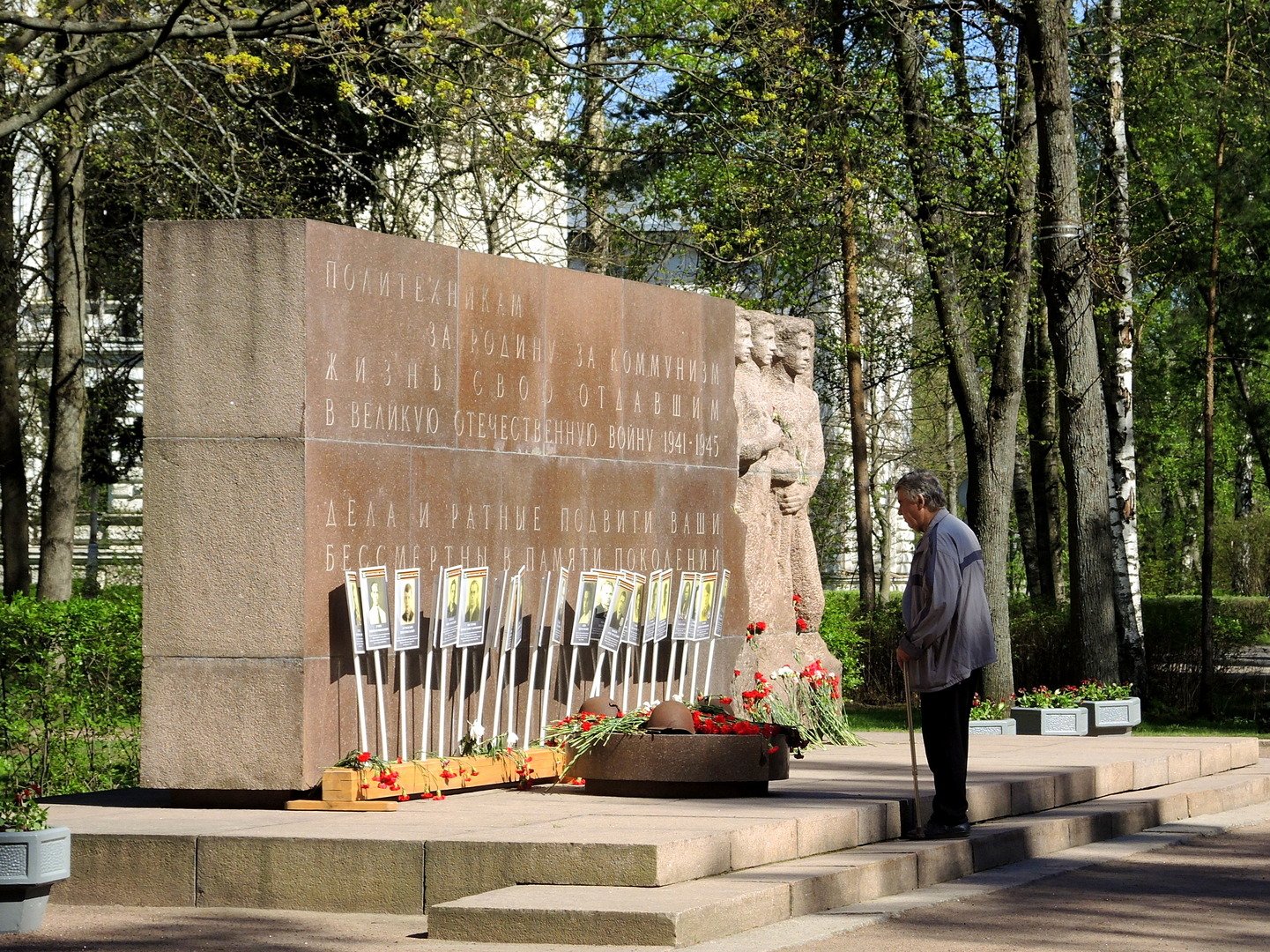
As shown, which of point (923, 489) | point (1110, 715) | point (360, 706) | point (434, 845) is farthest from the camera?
point (1110, 715)

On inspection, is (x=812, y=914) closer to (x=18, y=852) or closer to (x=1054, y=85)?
(x=18, y=852)

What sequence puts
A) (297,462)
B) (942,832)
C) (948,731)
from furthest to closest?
(297,462) → (942,832) → (948,731)

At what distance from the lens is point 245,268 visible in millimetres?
10023

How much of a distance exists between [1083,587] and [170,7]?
10.5 meters

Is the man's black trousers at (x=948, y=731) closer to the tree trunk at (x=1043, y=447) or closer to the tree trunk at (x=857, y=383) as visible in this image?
the tree trunk at (x=857, y=383)

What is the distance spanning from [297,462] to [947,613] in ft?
11.4

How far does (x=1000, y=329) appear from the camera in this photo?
19375mm

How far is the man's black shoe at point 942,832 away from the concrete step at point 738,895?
8 cm

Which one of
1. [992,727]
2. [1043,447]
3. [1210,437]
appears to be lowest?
[992,727]

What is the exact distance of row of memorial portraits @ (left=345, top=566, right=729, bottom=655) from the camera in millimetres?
10195

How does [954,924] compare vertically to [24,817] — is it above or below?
below

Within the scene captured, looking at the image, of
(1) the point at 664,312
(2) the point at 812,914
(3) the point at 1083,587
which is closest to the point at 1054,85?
(3) the point at 1083,587

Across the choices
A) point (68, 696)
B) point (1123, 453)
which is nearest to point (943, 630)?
point (68, 696)

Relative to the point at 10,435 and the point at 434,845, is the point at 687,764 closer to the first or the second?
the point at 434,845
